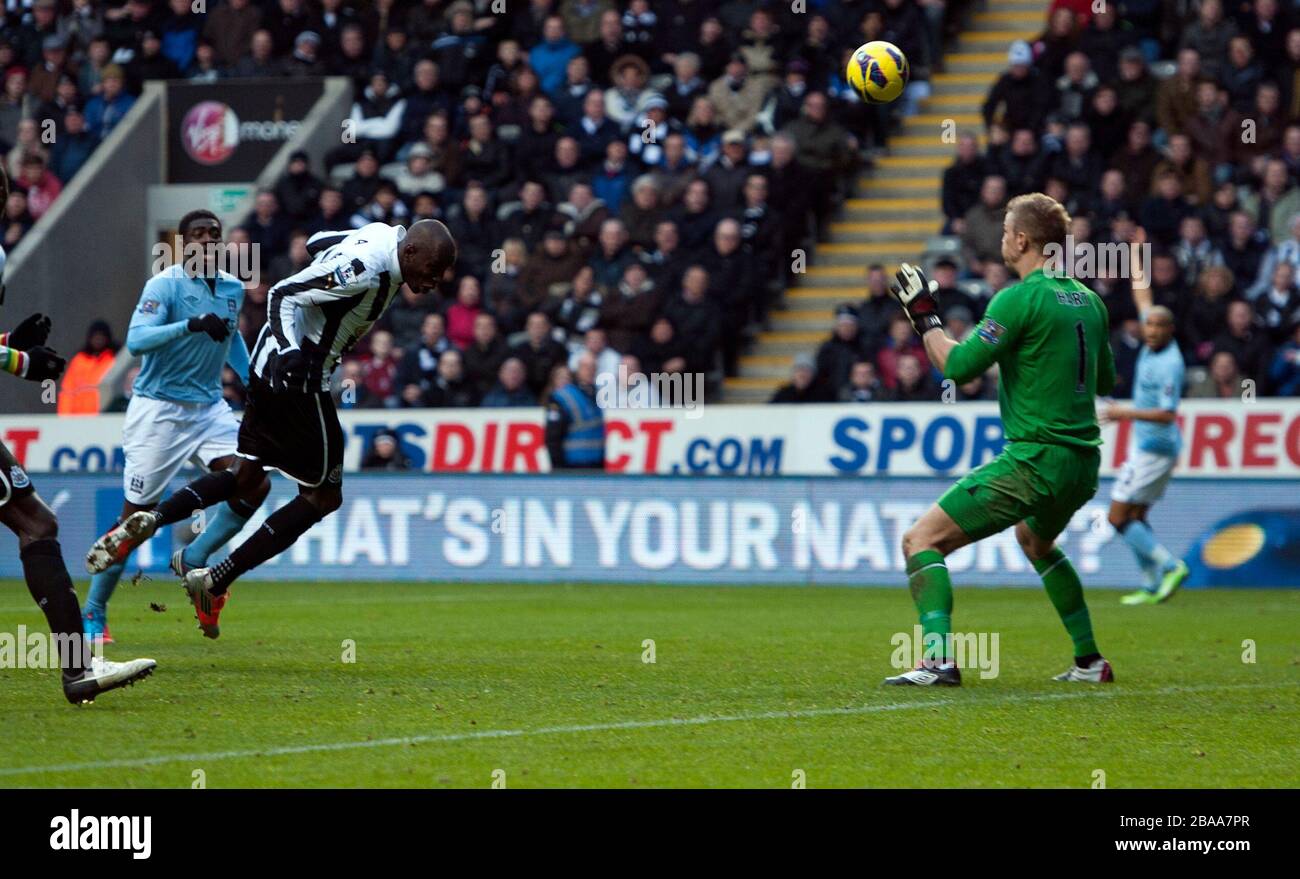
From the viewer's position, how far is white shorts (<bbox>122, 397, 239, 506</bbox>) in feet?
38.9

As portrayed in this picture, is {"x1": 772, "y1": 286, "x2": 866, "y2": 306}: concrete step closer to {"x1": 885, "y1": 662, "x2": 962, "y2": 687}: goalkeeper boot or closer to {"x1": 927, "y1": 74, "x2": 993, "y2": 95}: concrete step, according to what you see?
{"x1": 927, "y1": 74, "x2": 993, "y2": 95}: concrete step

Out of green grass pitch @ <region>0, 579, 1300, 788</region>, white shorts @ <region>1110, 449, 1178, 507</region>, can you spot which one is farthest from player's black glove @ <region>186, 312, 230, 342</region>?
white shorts @ <region>1110, 449, 1178, 507</region>

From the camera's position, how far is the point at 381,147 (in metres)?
25.9

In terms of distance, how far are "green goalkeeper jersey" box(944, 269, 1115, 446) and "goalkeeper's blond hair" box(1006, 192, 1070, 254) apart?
0.53 ft

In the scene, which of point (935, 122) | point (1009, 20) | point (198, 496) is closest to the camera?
point (198, 496)

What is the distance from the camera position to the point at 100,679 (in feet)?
27.9

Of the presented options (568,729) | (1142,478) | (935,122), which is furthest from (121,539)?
(935,122)

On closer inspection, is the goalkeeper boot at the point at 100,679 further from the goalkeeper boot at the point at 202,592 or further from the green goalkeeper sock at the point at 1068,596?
the green goalkeeper sock at the point at 1068,596

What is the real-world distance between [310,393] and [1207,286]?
11536mm

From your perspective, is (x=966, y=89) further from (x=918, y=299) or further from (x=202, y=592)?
(x=202, y=592)

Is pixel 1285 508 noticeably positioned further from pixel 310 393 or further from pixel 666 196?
pixel 310 393

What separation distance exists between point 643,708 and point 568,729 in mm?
857

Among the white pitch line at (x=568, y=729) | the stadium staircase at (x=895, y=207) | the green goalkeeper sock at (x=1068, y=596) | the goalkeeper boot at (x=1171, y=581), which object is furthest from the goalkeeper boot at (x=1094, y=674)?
the stadium staircase at (x=895, y=207)
